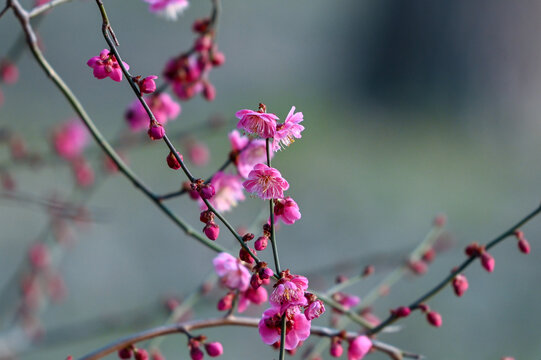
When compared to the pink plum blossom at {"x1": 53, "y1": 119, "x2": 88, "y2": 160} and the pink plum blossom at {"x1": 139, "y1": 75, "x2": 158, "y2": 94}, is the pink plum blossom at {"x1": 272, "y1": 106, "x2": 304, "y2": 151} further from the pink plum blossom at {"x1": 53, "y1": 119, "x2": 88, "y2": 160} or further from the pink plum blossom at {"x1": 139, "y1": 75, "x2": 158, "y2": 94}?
the pink plum blossom at {"x1": 53, "y1": 119, "x2": 88, "y2": 160}

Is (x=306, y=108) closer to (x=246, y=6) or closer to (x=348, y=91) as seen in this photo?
(x=348, y=91)

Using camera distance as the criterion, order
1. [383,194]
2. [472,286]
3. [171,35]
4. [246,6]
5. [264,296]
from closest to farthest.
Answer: [264,296] → [472,286] → [383,194] → [171,35] → [246,6]

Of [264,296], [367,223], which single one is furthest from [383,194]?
[264,296]

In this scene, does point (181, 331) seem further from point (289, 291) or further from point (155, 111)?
point (155, 111)

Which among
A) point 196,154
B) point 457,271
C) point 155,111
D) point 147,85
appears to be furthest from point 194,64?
point 196,154

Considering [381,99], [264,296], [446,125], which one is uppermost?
[381,99]

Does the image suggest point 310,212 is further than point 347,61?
No
